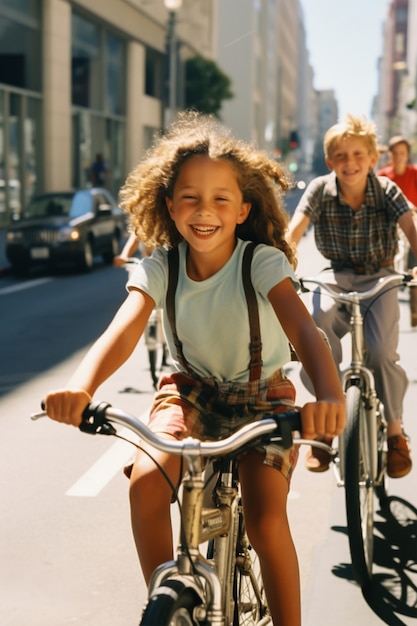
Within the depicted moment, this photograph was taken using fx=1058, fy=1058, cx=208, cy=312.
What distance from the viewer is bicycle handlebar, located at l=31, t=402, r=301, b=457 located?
2.33 meters

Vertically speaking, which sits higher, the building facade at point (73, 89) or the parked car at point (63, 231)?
the building facade at point (73, 89)

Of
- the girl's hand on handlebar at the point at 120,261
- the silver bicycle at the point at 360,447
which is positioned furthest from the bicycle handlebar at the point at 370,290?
the girl's hand on handlebar at the point at 120,261

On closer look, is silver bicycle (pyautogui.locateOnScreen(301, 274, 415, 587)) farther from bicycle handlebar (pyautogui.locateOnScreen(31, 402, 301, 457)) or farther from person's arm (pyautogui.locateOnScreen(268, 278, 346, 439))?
bicycle handlebar (pyautogui.locateOnScreen(31, 402, 301, 457))

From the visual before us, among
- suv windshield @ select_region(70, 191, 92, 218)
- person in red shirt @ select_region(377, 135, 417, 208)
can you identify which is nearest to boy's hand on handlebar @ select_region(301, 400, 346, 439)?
person in red shirt @ select_region(377, 135, 417, 208)

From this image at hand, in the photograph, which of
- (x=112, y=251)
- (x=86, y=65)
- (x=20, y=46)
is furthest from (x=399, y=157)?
(x=86, y=65)

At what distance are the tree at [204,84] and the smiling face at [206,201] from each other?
4965cm

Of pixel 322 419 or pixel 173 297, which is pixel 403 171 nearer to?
pixel 173 297

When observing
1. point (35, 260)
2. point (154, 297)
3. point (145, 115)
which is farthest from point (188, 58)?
point (154, 297)

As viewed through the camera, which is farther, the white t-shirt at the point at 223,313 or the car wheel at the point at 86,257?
the car wheel at the point at 86,257

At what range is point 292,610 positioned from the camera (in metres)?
2.87

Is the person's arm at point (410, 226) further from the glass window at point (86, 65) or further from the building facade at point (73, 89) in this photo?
the glass window at point (86, 65)

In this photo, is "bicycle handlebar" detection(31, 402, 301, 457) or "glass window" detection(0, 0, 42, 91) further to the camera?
"glass window" detection(0, 0, 42, 91)

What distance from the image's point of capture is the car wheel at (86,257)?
747 inches

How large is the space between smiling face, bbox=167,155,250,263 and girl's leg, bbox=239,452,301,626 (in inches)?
25.0
